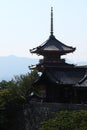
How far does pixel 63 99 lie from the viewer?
40.4m

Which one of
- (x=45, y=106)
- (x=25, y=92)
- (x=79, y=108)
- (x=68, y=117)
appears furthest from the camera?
(x=25, y=92)

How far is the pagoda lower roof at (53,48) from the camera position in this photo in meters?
51.2

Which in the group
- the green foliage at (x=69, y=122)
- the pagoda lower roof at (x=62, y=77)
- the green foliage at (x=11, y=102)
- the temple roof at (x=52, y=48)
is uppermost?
the temple roof at (x=52, y=48)

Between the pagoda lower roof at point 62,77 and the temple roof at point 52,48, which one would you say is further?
the temple roof at point 52,48

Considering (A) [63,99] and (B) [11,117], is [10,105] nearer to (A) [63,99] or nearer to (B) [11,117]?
(B) [11,117]

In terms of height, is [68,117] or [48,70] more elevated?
[48,70]

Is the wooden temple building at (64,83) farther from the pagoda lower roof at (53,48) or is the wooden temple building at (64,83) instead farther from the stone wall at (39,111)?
the pagoda lower roof at (53,48)

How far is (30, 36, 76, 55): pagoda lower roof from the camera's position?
51.2m

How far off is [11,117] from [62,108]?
7.70 metres

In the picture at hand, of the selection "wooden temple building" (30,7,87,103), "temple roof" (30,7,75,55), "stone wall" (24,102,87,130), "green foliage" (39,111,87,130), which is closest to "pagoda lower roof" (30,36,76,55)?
"temple roof" (30,7,75,55)

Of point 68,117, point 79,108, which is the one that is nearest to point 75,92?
point 79,108

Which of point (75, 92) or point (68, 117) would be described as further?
point (75, 92)

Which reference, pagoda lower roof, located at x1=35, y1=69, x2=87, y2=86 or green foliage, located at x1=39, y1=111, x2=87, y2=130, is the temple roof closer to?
pagoda lower roof, located at x1=35, y1=69, x2=87, y2=86

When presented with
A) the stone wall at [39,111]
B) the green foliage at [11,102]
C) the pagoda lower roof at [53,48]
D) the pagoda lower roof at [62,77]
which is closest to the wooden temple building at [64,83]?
the pagoda lower roof at [62,77]
